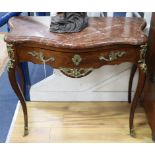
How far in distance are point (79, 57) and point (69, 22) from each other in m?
0.19

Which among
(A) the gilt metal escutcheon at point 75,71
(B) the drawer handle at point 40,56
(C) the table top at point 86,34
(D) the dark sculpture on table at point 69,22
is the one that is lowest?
(A) the gilt metal escutcheon at point 75,71

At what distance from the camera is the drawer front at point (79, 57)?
110 cm

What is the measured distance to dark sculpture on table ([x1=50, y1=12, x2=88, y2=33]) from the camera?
1.13m

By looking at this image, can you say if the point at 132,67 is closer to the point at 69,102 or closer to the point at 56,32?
the point at 69,102

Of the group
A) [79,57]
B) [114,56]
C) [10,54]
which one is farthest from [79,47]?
[10,54]

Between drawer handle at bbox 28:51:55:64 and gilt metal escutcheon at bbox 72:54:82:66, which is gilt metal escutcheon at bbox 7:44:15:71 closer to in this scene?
drawer handle at bbox 28:51:55:64

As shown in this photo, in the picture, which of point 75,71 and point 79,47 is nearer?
point 79,47

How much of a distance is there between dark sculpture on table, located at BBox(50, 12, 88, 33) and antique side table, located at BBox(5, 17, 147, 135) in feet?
0.09

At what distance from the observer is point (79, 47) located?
104 centimetres

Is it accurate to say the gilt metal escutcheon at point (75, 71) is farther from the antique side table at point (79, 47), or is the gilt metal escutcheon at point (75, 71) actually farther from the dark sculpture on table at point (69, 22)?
the dark sculpture on table at point (69, 22)

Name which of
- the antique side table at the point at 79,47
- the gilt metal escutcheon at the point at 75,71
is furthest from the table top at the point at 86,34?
the gilt metal escutcheon at the point at 75,71

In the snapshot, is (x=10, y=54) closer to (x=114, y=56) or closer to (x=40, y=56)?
(x=40, y=56)

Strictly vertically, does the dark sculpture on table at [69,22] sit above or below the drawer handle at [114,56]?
above
